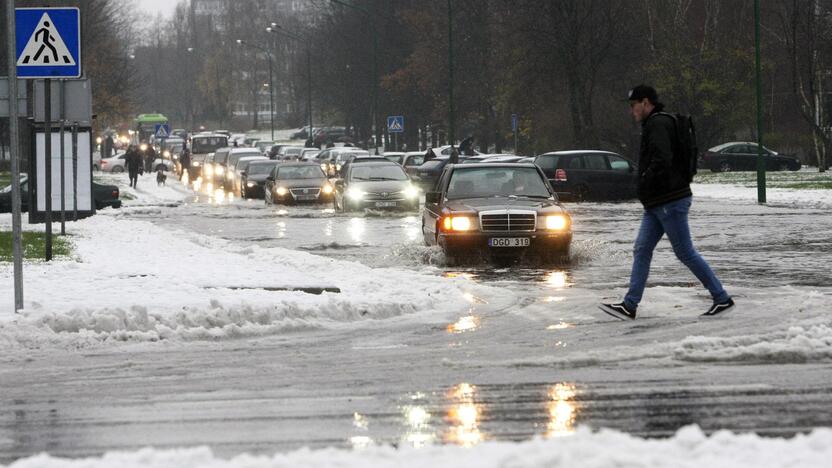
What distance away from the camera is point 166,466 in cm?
613

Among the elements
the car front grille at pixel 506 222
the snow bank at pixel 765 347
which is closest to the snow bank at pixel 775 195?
the car front grille at pixel 506 222

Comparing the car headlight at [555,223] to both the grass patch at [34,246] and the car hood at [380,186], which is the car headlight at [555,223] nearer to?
the grass patch at [34,246]

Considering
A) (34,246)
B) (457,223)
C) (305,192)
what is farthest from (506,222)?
(305,192)

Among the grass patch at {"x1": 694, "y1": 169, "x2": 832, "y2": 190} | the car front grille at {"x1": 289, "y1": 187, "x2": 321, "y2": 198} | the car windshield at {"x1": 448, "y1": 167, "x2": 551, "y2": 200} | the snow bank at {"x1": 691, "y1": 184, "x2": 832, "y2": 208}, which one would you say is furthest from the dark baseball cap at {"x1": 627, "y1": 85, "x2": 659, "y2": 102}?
the grass patch at {"x1": 694, "y1": 169, "x2": 832, "y2": 190}

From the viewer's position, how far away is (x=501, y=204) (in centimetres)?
1930

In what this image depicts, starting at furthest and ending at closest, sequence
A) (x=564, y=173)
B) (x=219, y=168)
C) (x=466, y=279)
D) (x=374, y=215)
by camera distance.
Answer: (x=219, y=168) → (x=564, y=173) → (x=374, y=215) → (x=466, y=279)

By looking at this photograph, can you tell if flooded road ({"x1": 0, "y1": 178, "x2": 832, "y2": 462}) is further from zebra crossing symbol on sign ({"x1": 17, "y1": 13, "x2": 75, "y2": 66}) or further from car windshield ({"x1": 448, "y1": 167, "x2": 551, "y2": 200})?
car windshield ({"x1": 448, "y1": 167, "x2": 551, "y2": 200})

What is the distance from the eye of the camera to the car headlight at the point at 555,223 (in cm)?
1900

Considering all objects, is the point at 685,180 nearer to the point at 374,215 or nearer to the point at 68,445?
the point at 68,445

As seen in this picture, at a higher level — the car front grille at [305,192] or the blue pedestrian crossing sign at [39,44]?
the blue pedestrian crossing sign at [39,44]

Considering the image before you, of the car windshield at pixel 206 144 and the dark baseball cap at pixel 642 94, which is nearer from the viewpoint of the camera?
the dark baseball cap at pixel 642 94

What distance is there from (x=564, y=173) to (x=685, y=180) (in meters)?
28.0

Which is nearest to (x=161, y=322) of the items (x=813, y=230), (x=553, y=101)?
(x=813, y=230)

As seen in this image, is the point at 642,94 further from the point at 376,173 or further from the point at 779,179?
the point at 779,179
